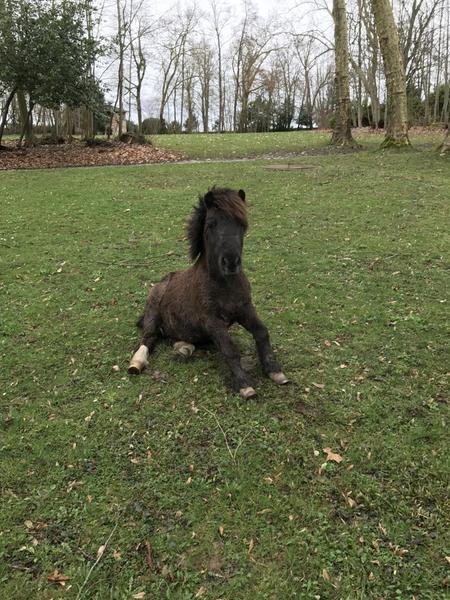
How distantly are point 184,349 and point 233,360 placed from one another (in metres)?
0.79

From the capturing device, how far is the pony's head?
458cm

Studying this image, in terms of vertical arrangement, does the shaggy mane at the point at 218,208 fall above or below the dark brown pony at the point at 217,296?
above

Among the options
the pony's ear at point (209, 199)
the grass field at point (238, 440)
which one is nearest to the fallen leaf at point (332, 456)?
the grass field at point (238, 440)

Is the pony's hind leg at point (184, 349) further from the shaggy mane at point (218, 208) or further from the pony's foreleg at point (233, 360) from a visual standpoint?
the shaggy mane at point (218, 208)

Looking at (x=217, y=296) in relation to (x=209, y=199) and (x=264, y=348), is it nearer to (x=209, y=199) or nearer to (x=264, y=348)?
(x=264, y=348)

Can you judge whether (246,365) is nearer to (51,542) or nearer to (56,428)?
(56,428)

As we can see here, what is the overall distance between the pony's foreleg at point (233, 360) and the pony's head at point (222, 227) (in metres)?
0.58

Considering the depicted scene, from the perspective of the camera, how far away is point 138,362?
5305 millimetres

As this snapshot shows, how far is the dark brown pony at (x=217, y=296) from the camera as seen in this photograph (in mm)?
4695

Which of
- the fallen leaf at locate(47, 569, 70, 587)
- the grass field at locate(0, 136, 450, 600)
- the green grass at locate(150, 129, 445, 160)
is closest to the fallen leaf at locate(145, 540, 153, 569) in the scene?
the grass field at locate(0, 136, 450, 600)

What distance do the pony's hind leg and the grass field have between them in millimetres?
184

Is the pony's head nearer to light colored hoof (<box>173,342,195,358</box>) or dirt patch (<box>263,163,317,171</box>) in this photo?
light colored hoof (<box>173,342,195,358</box>)

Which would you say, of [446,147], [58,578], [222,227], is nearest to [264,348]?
[222,227]

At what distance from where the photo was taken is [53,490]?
383 cm
